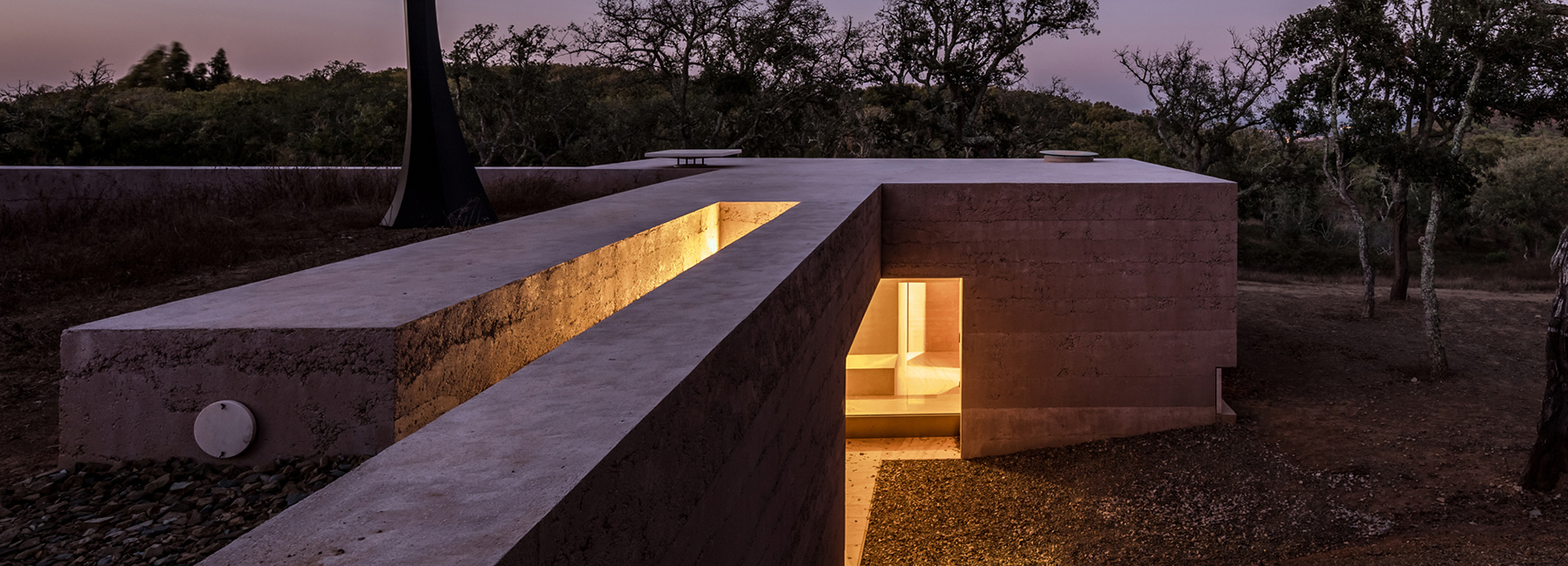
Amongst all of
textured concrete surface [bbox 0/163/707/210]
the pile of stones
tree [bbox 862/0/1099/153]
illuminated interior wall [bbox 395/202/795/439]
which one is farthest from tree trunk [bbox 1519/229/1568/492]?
tree [bbox 862/0/1099/153]

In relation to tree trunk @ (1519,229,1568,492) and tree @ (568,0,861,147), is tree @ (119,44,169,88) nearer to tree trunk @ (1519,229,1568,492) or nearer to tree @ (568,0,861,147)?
tree @ (568,0,861,147)

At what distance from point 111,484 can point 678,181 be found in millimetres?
7182

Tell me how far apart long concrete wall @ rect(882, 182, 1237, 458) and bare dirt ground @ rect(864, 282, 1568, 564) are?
0.42m

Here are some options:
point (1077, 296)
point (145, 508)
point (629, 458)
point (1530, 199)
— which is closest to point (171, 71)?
point (1077, 296)

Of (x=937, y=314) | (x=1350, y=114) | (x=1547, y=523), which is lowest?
(x=1547, y=523)

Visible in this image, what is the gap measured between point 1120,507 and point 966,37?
Result: 14529 millimetres

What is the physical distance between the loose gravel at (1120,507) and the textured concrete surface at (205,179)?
4889 mm

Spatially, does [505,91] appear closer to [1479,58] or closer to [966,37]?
[966,37]

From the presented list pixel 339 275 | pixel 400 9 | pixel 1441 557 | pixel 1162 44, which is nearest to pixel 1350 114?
pixel 1162 44

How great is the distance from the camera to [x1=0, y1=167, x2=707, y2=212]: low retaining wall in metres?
8.59

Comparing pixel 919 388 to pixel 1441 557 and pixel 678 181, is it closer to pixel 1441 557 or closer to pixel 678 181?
pixel 678 181

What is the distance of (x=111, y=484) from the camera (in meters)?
2.89

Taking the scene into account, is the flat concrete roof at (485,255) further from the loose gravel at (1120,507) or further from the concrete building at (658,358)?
the loose gravel at (1120,507)

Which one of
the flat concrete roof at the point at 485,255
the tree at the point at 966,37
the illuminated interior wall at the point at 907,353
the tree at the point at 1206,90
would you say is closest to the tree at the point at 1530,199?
the tree at the point at 1206,90
